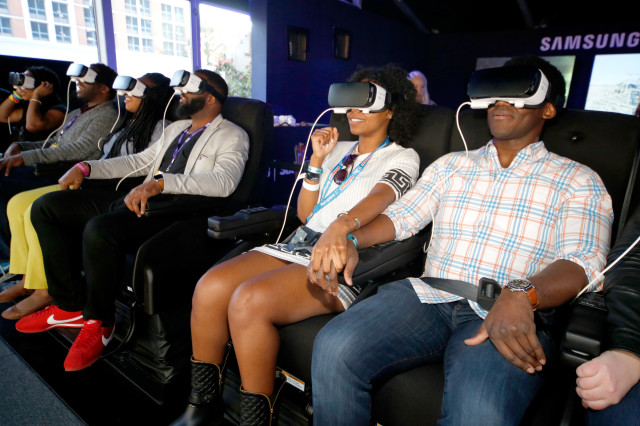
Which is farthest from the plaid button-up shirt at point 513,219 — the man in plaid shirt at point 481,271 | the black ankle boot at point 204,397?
the black ankle boot at point 204,397

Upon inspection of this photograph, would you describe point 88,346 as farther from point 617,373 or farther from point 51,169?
point 617,373

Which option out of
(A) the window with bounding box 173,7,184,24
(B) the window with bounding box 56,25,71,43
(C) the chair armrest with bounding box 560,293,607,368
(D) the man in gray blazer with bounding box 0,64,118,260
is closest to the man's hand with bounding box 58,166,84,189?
(D) the man in gray blazer with bounding box 0,64,118,260

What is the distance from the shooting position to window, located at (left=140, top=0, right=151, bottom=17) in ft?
17.4

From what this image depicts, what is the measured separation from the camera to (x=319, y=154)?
1.63m

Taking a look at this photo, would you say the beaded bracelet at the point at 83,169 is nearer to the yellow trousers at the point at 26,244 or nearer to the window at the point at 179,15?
the yellow trousers at the point at 26,244

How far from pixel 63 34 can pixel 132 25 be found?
3.12 feet

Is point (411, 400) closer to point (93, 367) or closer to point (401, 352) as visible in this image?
point (401, 352)

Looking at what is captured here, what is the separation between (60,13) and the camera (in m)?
4.55

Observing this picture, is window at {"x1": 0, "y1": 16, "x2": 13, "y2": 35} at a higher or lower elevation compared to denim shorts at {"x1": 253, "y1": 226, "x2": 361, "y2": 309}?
higher

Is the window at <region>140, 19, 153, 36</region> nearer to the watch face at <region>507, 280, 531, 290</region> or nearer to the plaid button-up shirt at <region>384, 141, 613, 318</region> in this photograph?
the plaid button-up shirt at <region>384, 141, 613, 318</region>

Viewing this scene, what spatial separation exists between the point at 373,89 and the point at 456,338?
0.91 m

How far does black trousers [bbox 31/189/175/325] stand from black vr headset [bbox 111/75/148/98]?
60 centimetres

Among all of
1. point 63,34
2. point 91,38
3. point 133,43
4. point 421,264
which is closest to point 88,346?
point 421,264

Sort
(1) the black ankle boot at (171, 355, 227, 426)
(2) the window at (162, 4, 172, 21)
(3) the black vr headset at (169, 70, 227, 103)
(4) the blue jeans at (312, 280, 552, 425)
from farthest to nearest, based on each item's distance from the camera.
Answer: (2) the window at (162, 4, 172, 21)
(3) the black vr headset at (169, 70, 227, 103)
(1) the black ankle boot at (171, 355, 227, 426)
(4) the blue jeans at (312, 280, 552, 425)
